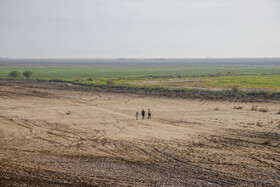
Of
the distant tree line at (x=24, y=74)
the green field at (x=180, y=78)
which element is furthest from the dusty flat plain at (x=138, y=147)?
the distant tree line at (x=24, y=74)

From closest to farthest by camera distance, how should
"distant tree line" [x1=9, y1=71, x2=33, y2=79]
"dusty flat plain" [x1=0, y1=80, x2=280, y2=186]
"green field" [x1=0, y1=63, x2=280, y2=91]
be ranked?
"dusty flat plain" [x1=0, y1=80, x2=280, y2=186] → "green field" [x1=0, y1=63, x2=280, y2=91] → "distant tree line" [x1=9, y1=71, x2=33, y2=79]

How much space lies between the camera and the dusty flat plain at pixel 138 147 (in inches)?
609

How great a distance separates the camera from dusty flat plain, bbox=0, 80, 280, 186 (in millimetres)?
15477

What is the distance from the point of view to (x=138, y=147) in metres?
20.4

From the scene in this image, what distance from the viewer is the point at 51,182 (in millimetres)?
14836

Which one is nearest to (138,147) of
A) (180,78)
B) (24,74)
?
(180,78)

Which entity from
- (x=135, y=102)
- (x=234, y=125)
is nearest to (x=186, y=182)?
(x=234, y=125)

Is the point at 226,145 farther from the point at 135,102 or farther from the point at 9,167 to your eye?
the point at 135,102

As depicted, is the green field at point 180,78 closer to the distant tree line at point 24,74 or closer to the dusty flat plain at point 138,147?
the distant tree line at point 24,74

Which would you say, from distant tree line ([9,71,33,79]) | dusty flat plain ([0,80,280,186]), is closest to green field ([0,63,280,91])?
distant tree line ([9,71,33,79])

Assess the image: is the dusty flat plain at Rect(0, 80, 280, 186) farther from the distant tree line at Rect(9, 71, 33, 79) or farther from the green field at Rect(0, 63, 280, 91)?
the distant tree line at Rect(9, 71, 33, 79)

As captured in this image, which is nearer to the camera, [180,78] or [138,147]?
[138,147]

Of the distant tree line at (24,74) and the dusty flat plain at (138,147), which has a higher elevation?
the distant tree line at (24,74)

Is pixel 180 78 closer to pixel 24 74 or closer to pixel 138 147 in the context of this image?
pixel 24 74
